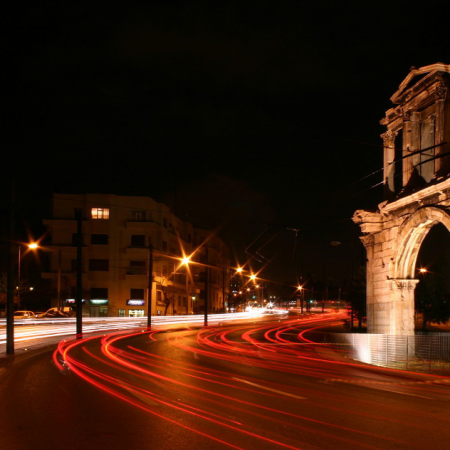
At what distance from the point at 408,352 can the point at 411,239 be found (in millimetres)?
4883

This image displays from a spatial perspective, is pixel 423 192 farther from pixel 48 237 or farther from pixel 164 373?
pixel 48 237

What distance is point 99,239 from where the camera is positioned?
67.1m

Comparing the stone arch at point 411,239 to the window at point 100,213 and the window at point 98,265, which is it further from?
the window at point 100,213

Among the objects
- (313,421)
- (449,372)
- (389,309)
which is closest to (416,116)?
(389,309)

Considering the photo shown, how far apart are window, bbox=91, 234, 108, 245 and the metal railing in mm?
49127

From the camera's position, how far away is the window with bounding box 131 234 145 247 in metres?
68.2

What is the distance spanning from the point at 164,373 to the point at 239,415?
6413 millimetres

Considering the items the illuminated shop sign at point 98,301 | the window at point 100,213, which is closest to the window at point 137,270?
the illuminated shop sign at point 98,301

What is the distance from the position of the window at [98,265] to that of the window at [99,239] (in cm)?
210

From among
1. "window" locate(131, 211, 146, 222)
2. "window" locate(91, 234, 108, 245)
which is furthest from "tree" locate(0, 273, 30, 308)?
"window" locate(131, 211, 146, 222)

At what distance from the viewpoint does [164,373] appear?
50.6ft

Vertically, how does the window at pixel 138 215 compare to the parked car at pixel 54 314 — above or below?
above

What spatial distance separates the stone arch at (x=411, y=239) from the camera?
2112 cm

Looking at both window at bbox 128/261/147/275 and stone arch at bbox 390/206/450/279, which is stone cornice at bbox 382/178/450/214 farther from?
window at bbox 128/261/147/275
